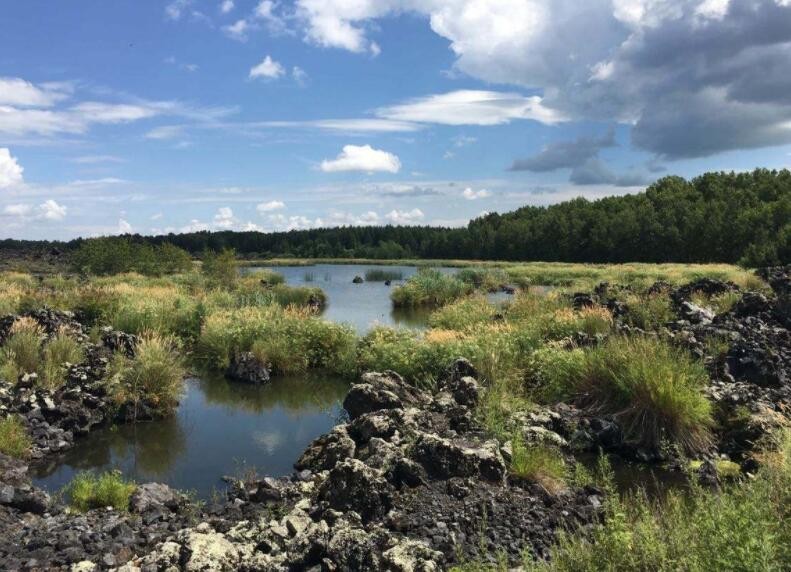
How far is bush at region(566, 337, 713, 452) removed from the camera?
404 inches

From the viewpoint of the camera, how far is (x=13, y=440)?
10383 millimetres

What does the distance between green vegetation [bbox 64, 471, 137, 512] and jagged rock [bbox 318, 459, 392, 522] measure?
115 inches

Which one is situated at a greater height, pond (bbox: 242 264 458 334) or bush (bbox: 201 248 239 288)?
bush (bbox: 201 248 239 288)

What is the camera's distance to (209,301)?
26016 millimetres

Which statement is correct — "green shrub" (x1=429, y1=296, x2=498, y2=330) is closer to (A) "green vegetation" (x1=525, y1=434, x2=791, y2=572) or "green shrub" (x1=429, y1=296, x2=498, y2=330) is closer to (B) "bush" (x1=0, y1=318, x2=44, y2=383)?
(B) "bush" (x1=0, y1=318, x2=44, y2=383)

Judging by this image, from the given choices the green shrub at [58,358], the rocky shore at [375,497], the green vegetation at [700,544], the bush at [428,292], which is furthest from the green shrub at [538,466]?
the bush at [428,292]

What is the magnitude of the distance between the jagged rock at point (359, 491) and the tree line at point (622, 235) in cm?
4560

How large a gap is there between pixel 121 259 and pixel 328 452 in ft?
139

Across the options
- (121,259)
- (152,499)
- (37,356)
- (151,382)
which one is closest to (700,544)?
(152,499)

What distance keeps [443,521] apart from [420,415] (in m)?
3.38

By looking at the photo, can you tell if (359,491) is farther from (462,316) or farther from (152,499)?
(462,316)

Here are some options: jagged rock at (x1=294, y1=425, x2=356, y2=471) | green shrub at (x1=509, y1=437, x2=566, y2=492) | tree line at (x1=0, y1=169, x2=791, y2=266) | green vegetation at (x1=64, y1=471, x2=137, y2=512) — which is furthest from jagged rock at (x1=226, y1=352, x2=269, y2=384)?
tree line at (x1=0, y1=169, x2=791, y2=266)

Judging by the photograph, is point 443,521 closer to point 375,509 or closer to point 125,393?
point 375,509

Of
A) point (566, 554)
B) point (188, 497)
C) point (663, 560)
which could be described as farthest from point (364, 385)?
point (663, 560)
